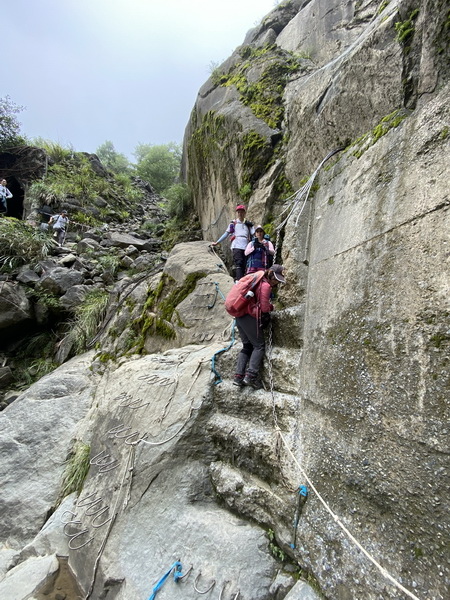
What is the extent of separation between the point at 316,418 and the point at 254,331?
1.31 meters

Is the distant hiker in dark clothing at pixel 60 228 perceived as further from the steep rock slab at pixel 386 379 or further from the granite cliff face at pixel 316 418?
the steep rock slab at pixel 386 379

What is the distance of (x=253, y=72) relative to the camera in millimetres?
7789

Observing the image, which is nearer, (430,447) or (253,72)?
(430,447)

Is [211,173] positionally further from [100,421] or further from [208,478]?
[208,478]

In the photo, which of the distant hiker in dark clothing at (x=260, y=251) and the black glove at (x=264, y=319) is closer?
the black glove at (x=264, y=319)

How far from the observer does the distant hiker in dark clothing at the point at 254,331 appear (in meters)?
3.53

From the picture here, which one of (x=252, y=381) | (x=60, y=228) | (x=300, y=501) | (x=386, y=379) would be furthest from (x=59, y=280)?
(x=386, y=379)

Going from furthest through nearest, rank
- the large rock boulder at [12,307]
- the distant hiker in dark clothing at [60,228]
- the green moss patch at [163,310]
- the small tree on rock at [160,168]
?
the small tree on rock at [160,168] < the distant hiker in dark clothing at [60,228] < the large rock boulder at [12,307] < the green moss patch at [163,310]

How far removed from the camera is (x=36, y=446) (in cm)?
488

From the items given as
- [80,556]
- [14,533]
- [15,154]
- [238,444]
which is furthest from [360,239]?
[15,154]

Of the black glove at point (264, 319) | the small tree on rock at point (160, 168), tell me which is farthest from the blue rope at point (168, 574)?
the small tree on rock at point (160, 168)

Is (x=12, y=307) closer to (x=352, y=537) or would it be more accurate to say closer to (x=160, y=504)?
(x=160, y=504)

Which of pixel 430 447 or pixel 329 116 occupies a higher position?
pixel 329 116

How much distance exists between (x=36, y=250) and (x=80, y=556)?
9346mm
